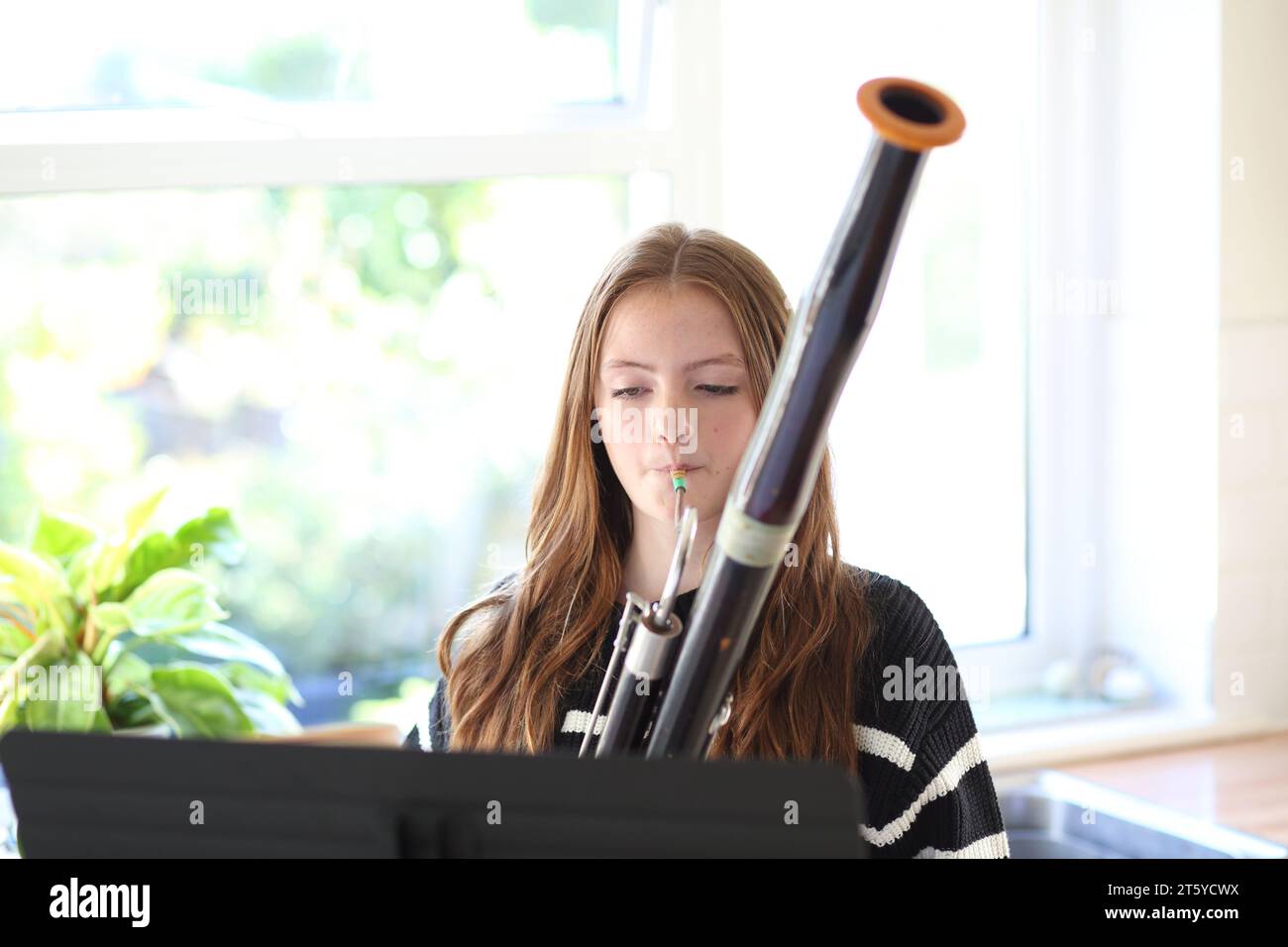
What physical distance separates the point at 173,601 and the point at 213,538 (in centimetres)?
11

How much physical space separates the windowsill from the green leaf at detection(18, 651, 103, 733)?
135 centimetres

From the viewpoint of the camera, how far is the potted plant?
1742 mm

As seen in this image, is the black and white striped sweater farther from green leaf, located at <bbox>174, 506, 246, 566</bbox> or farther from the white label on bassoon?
green leaf, located at <bbox>174, 506, 246, 566</bbox>

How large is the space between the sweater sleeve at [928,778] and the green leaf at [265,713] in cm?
89

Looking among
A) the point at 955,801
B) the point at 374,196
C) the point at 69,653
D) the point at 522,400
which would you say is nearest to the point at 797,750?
the point at 955,801

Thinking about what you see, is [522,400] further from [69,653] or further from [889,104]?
[889,104]

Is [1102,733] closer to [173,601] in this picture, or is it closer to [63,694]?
[173,601]

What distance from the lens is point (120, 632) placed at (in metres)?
1.82

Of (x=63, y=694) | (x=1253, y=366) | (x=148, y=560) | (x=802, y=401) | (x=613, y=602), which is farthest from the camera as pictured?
(x=1253, y=366)

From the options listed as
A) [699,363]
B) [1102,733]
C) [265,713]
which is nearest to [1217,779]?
[1102,733]

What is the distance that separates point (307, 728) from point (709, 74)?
1.23 m

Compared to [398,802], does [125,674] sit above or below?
above

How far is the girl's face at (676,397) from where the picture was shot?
129 cm

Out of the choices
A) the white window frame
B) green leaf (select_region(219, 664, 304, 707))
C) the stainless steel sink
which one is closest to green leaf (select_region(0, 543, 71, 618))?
green leaf (select_region(219, 664, 304, 707))
